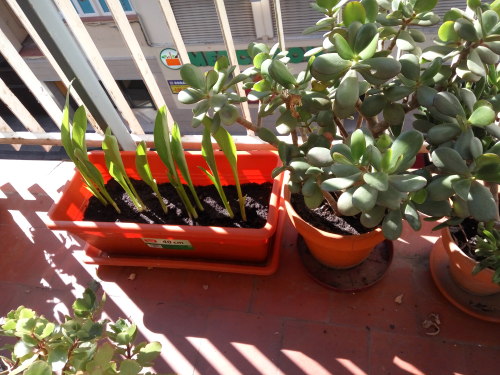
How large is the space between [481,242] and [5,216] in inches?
78.6

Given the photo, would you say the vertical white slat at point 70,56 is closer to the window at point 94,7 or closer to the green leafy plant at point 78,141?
the green leafy plant at point 78,141

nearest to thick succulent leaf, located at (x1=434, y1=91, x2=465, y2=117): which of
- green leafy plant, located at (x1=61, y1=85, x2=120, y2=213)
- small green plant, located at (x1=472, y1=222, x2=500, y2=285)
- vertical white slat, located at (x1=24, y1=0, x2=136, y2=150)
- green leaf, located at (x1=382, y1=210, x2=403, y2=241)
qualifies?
green leaf, located at (x1=382, y1=210, x2=403, y2=241)

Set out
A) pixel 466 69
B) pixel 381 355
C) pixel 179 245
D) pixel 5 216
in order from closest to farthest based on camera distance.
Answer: pixel 466 69
pixel 381 355
pixel 179 245
pixel 5 216

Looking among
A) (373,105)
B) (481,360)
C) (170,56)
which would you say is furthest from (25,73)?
(170,56)

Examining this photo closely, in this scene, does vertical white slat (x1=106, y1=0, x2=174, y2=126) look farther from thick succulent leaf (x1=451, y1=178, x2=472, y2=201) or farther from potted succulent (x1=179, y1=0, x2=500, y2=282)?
thick succulent leaf (x1=451, y1=178, x2=472, y2=201)

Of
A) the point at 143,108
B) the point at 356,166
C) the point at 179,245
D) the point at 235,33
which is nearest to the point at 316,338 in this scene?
the point at 179,245

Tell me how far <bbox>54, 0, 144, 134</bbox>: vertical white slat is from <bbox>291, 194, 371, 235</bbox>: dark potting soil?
0.93 metres

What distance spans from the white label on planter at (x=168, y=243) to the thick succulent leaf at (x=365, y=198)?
2.56 ft

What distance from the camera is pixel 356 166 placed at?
80 cm

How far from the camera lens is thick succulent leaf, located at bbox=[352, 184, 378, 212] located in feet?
2.31

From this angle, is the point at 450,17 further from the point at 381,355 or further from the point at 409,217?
the point at 381,355

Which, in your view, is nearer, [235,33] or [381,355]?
[381,355]

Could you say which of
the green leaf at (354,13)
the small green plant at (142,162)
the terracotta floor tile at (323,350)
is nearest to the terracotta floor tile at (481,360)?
the terracotta floor tile at (323,350)

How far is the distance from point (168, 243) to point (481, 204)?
1007mm
